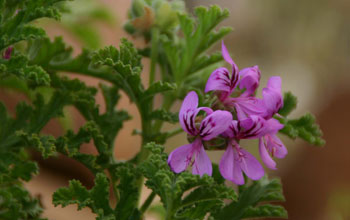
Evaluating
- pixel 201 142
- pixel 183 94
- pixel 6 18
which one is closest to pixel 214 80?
pixel 201 142

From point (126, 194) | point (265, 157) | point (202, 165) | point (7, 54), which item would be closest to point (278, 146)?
point (265, 157)

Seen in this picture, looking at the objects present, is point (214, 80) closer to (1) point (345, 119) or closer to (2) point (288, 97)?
(2) point (288, 97)

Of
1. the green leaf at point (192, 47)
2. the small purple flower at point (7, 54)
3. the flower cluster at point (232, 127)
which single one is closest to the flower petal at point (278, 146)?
the flower cluster at point (232, 127)

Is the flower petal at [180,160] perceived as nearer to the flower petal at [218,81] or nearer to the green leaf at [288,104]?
the flower petal at [218,81]

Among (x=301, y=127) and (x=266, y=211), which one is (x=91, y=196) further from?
(x=301, y=127)

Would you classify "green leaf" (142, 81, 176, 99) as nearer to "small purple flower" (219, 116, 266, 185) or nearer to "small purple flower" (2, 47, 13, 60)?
"small purple flower" (219, 116, 266, 185)

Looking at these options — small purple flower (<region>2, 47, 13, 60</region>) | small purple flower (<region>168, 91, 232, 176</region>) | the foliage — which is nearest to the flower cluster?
small purple flower (<region>168, 91, 232, 176</region>)
